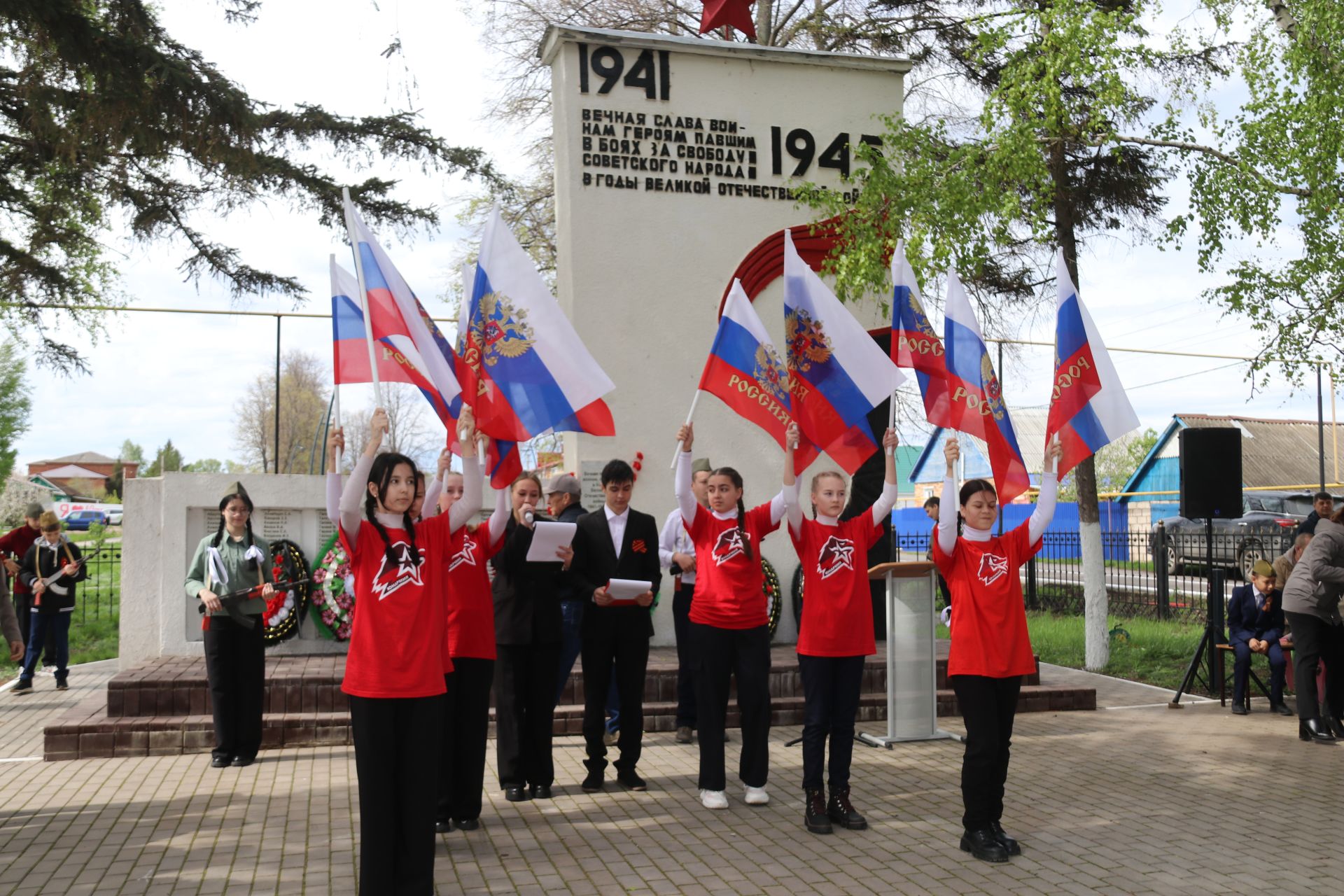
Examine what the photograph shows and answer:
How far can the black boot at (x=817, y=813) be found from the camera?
6.04 metres

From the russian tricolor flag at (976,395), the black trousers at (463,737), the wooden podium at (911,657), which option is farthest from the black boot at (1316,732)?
the black trousers at (463,737)

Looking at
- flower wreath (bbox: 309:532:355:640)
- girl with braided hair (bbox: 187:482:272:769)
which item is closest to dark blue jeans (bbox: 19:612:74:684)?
flower wreath (bbox: 309:532:355:640)

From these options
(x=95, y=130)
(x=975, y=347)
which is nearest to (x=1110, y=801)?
(x=975, y=347)

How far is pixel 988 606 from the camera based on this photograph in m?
5.71

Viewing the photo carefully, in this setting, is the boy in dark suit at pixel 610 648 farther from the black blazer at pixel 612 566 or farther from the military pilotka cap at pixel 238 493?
the military pilotka cap at pixel 238 493

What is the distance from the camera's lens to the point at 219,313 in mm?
13508

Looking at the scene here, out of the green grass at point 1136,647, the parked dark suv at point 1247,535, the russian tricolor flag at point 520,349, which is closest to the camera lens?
the russian tricolor flag at point 520,349

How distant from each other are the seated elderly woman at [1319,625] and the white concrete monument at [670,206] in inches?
171

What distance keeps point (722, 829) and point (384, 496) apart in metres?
2.74

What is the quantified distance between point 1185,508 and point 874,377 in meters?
6.29

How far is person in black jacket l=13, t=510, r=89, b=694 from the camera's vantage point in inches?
453

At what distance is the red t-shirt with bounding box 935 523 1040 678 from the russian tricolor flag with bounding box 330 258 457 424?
105 inches

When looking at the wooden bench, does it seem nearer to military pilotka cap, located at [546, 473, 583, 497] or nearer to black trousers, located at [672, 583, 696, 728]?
black trousers, located at [672, 583, 696, 728]

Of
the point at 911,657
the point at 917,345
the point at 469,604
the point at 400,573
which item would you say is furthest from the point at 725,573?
the point at 911,657
